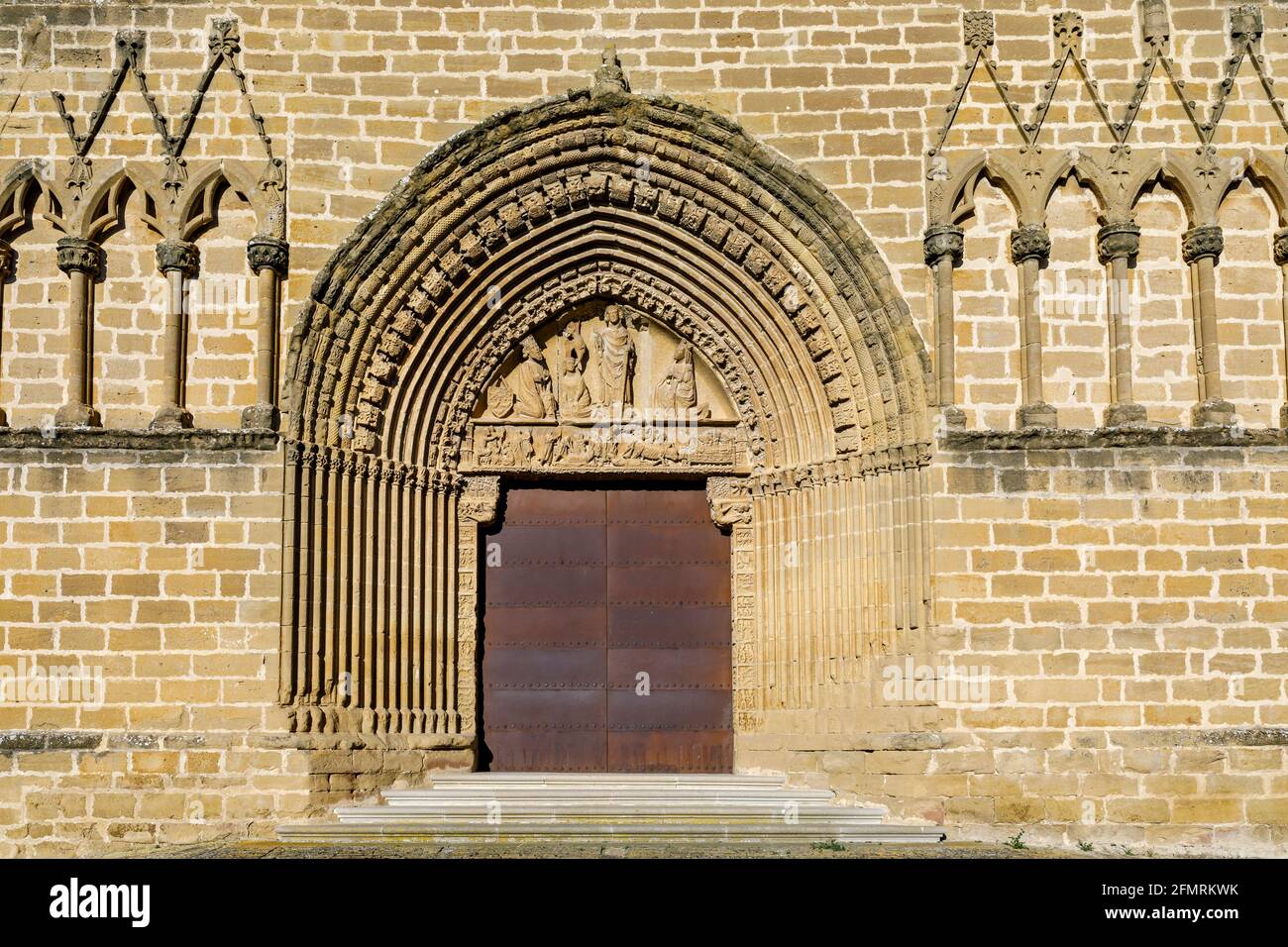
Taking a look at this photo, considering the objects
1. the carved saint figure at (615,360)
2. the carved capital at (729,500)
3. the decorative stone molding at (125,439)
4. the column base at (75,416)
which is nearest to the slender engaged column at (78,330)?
the column base at (75,416)

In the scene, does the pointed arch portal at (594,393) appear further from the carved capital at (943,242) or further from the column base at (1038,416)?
the column base at (1038,416)

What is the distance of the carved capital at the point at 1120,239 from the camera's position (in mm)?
11781

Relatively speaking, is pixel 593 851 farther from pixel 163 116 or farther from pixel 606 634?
pixel 163 116

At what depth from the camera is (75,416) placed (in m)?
11.5

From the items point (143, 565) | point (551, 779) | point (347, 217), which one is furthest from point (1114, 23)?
point (143, 565)

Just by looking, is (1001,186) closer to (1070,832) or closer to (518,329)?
(518,329)

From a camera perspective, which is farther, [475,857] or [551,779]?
[551,779]

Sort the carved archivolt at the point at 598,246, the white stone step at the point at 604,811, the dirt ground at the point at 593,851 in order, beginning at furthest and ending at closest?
1. the carved archivolt at the point at 598,246
2. the white stone step at the point at 604,811
3. the dirt ground at the point at 593,851

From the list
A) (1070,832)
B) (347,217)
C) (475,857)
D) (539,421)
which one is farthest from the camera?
(539,421)

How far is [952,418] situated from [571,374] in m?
3.09

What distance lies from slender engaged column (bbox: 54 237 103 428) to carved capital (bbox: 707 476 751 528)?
4.67 meters

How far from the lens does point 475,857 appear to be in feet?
32.2

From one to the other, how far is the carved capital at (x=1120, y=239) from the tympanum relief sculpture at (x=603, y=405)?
122 inches

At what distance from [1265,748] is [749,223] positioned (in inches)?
209
